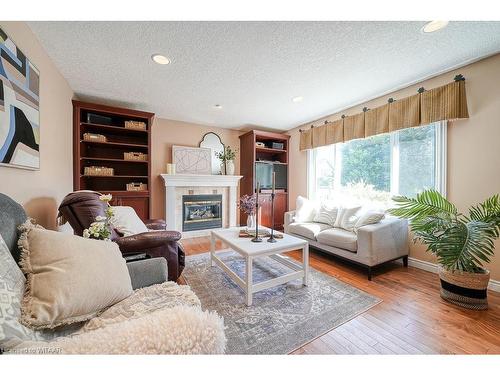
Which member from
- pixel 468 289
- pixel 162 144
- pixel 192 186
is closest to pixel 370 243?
pixel 468 289

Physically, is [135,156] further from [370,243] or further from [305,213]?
[370,243]

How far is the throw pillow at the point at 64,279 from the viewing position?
0.73 m

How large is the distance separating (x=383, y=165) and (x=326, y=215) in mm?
1070

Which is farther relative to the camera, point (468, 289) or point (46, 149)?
point (46, 149)

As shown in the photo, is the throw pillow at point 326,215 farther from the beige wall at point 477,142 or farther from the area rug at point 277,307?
the beige wall at point 477,142

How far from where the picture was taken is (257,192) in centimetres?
203

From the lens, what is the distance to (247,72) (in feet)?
6.98

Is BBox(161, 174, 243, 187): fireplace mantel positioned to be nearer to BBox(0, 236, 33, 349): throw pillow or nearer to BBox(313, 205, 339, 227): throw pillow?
BBox(313, 205, 339, 227): throw pillow

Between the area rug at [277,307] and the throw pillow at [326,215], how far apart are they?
0.90m

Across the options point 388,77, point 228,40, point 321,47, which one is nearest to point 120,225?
point 228,40

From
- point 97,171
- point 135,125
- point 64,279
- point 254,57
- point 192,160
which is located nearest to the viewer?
point 64,279

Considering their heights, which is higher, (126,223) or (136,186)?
(136,186)

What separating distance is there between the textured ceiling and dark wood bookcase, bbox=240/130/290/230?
1.28 metres
